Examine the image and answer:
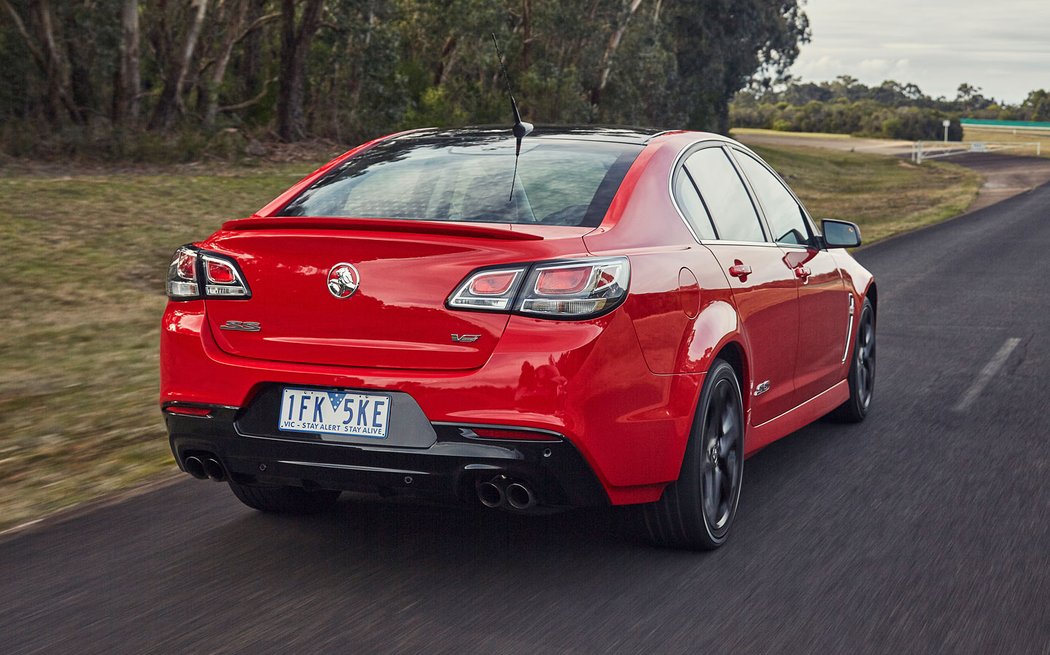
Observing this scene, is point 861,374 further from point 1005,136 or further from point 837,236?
point 1005,136

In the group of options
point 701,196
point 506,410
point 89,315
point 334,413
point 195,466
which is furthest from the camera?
point 89,315

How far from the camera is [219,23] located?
29.8 meters

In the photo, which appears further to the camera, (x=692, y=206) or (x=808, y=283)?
(x=808, y=283)

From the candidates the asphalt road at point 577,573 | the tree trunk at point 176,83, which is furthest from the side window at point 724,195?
the tree trunk at point 176,83

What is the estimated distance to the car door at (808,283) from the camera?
632cm

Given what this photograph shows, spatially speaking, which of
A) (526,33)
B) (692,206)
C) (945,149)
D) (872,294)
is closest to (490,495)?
(692,206)

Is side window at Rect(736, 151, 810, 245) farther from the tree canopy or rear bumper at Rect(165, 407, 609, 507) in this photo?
the tree canopy

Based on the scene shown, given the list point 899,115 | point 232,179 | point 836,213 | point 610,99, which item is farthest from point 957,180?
point 899,115

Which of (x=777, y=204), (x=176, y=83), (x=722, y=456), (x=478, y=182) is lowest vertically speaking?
(x=722, y=456)

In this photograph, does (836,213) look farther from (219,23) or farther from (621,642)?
(621,642)

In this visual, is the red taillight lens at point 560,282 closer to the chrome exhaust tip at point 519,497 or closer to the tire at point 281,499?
the chrome exhaust tip at point 519,497

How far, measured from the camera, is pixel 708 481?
5141 mm

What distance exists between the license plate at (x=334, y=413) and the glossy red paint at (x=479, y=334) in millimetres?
48

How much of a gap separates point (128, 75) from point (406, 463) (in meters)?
21.4
